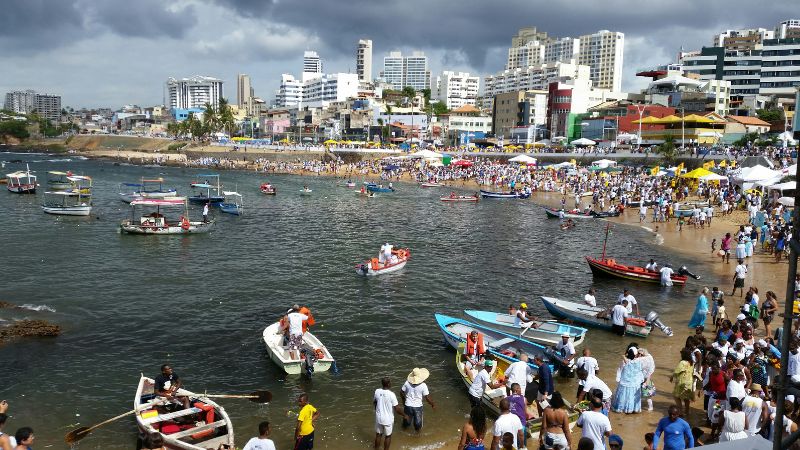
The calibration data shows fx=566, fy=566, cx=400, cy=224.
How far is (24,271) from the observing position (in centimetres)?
2794

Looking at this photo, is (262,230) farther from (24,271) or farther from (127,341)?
(127,341)

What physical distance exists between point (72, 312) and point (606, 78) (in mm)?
196596

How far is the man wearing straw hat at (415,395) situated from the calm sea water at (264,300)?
39 cm

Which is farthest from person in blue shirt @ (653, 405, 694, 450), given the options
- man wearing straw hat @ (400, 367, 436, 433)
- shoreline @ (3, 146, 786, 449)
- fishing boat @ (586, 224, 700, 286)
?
fishing boat @ (586, 224, 700, 286)

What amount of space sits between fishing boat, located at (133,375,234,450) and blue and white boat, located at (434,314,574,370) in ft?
24.4

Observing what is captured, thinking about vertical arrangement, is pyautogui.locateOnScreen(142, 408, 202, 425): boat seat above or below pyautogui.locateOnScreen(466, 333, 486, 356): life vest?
below

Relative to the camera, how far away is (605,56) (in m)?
192

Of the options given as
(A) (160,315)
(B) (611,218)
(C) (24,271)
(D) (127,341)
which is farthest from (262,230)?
(B) (611,218)

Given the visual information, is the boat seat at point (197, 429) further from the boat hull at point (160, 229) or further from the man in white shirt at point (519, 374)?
the boat hull at point (160, 229)

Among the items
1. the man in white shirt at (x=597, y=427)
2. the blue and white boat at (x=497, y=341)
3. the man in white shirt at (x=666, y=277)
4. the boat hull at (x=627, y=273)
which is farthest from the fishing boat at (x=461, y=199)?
the man in white shirt at (x=597, y=427)

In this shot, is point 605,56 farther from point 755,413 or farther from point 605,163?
point 755,413

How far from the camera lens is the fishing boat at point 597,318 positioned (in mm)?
19234

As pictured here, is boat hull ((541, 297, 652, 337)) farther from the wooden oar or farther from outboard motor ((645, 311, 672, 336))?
the wooden oar

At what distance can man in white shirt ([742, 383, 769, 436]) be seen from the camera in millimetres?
10344
